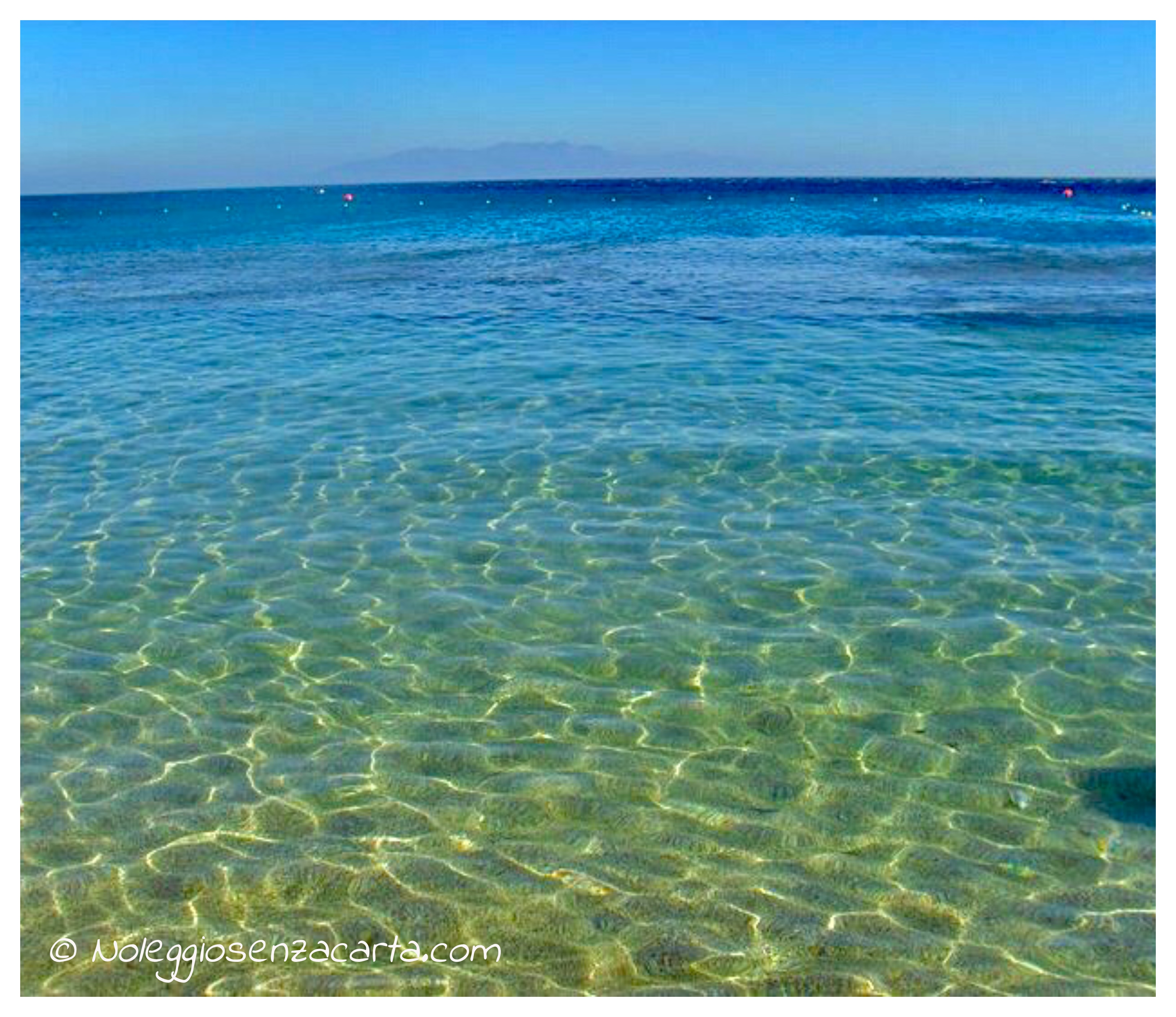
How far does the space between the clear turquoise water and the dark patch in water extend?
0.14ft

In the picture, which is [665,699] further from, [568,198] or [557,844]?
[568,198]

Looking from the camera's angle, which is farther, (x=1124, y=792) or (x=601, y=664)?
(x=601, y=664)

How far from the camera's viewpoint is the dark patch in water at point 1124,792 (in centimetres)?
856

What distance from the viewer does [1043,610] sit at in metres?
Result: 11.7

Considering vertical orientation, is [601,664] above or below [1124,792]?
above

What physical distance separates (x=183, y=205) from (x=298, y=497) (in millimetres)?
107675

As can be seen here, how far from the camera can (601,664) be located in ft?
35.2

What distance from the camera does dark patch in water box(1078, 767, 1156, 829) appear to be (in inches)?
337

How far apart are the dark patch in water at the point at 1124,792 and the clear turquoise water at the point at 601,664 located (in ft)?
0.14

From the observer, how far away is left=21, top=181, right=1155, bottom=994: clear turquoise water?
7.48 metres

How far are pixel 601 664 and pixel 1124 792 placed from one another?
4.46m

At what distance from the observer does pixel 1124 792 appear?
8.85 metres

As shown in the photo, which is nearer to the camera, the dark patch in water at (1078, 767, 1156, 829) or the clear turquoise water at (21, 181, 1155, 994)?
the clear turquoise water at (21, 181, 1155, 994)
